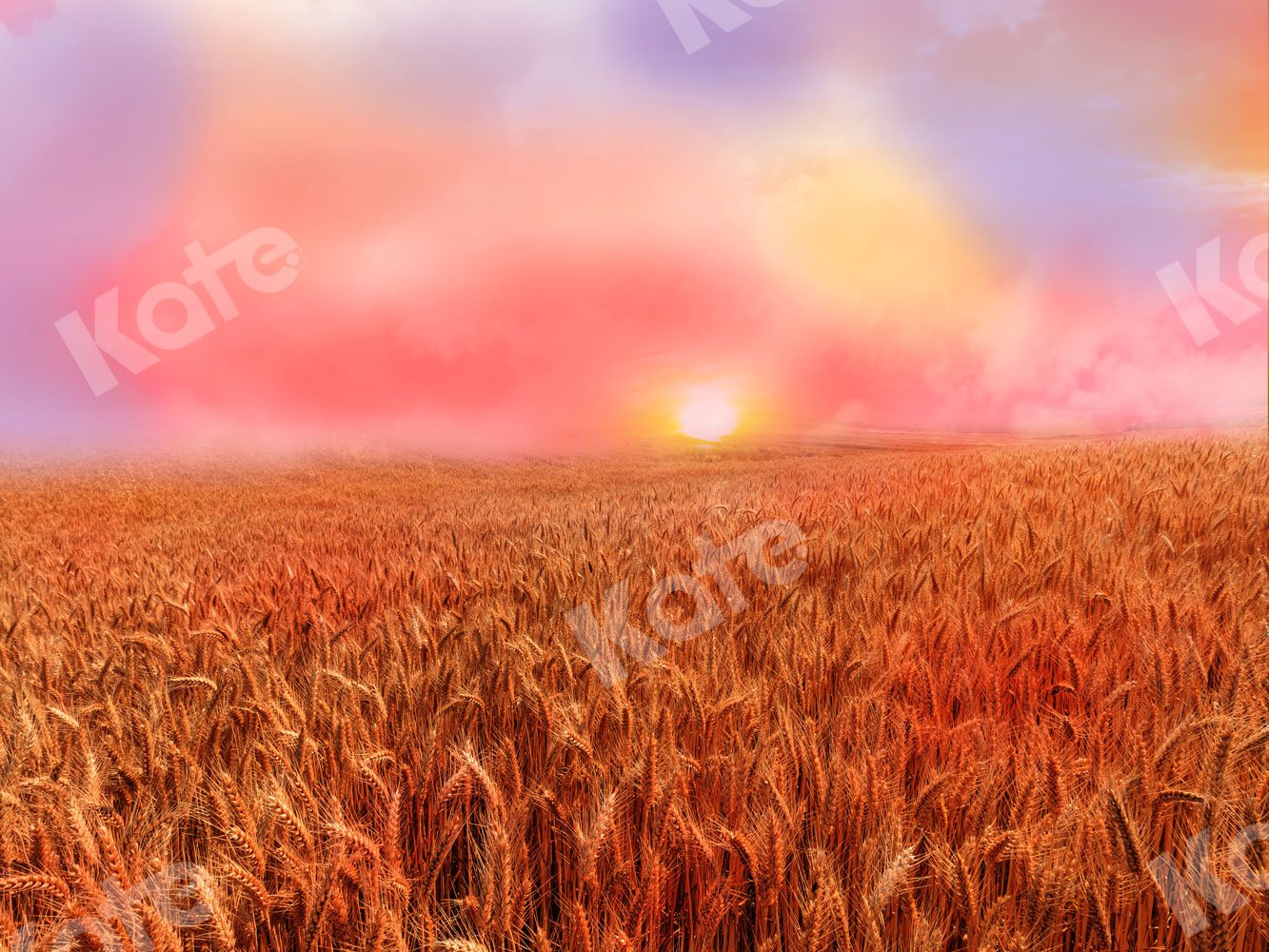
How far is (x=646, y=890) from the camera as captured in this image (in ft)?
3.08

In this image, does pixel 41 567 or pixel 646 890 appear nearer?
pixel 646 890

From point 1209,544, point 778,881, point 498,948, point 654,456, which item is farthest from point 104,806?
point 654,456

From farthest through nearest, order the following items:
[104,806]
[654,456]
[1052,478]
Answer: [654,456], [1052,478], [104,806]

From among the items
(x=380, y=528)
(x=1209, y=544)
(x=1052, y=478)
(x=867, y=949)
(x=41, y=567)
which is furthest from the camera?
(x=380, y=528)

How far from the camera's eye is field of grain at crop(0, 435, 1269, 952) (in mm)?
937

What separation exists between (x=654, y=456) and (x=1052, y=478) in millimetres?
25750

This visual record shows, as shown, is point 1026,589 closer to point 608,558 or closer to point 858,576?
point 858,576

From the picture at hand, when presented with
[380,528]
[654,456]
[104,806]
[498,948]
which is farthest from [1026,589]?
[654,456]

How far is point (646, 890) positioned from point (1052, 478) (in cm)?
557

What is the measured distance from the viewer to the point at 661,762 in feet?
4.03

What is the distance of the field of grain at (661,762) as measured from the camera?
937mm

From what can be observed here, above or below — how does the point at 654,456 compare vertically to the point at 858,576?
above

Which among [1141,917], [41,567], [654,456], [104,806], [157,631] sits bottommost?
[1141,917]

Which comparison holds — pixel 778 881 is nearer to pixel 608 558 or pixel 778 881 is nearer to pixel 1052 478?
pixel 608 558
